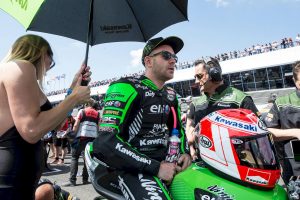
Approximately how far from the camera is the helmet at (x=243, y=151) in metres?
1.98

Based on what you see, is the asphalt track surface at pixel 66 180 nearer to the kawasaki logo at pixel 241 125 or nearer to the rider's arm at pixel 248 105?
the rider's arm at pixel 248 105

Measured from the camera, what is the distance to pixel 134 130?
247 cm

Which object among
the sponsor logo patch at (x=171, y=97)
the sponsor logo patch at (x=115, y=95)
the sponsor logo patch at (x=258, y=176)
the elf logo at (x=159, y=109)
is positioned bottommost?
the sponsor logo patch at (x=258, y=176)

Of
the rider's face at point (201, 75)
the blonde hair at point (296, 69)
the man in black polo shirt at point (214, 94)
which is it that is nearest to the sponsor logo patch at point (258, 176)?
the blonde hair at point (296, 69)

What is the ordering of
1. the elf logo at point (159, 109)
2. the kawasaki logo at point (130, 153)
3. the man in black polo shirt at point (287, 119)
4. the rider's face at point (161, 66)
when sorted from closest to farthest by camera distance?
the kawasaki logo at point (130, 153) → the elf logo at point (159, 109) → the rider's face at point (161, 66) → the man in black polo shirt at point (287, 119)

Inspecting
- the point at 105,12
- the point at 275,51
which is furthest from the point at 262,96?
the point at 105,12

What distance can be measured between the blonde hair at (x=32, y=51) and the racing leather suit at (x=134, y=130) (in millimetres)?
545

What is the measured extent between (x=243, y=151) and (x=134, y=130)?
0.83 metres

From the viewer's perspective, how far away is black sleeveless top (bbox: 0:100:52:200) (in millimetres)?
1913

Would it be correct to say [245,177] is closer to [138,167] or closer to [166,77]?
[138,167]

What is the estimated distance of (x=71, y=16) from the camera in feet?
10.4

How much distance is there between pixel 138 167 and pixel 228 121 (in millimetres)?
682

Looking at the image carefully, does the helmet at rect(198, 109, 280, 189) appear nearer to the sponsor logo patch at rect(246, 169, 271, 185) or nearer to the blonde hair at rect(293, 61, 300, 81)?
the sponsor logo patch at rect(246, 169, 271, 185)

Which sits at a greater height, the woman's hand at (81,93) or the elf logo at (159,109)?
the woman's hand at (81,93)
